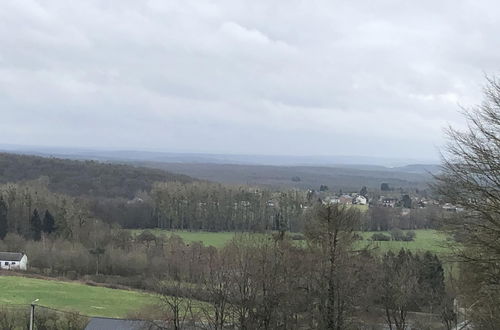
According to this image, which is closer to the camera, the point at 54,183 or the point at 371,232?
the point at 371,232

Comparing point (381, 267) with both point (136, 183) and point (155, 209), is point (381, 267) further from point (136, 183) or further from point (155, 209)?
point (136, 183)

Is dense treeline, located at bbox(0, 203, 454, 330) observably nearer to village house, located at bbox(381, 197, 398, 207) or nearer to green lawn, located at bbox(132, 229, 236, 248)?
green lawn, located at bbox(132, 229, 236, 248)

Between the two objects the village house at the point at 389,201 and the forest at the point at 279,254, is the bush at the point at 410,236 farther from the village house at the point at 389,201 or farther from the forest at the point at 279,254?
the village house at the point at 389,201

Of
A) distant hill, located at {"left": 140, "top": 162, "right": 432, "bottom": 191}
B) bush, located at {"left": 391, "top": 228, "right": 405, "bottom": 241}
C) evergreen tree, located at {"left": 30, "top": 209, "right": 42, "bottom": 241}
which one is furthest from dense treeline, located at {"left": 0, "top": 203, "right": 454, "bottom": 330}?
distant hill, located at {"left": 140, "top": 162, "right": 432, "bottom": 191}

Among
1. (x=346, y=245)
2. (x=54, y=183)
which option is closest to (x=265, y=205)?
(x=54, y=183)

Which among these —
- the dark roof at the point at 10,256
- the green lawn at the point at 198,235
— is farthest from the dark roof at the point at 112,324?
the green lawn at the point at 198,235

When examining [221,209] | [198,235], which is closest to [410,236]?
[198,235]
